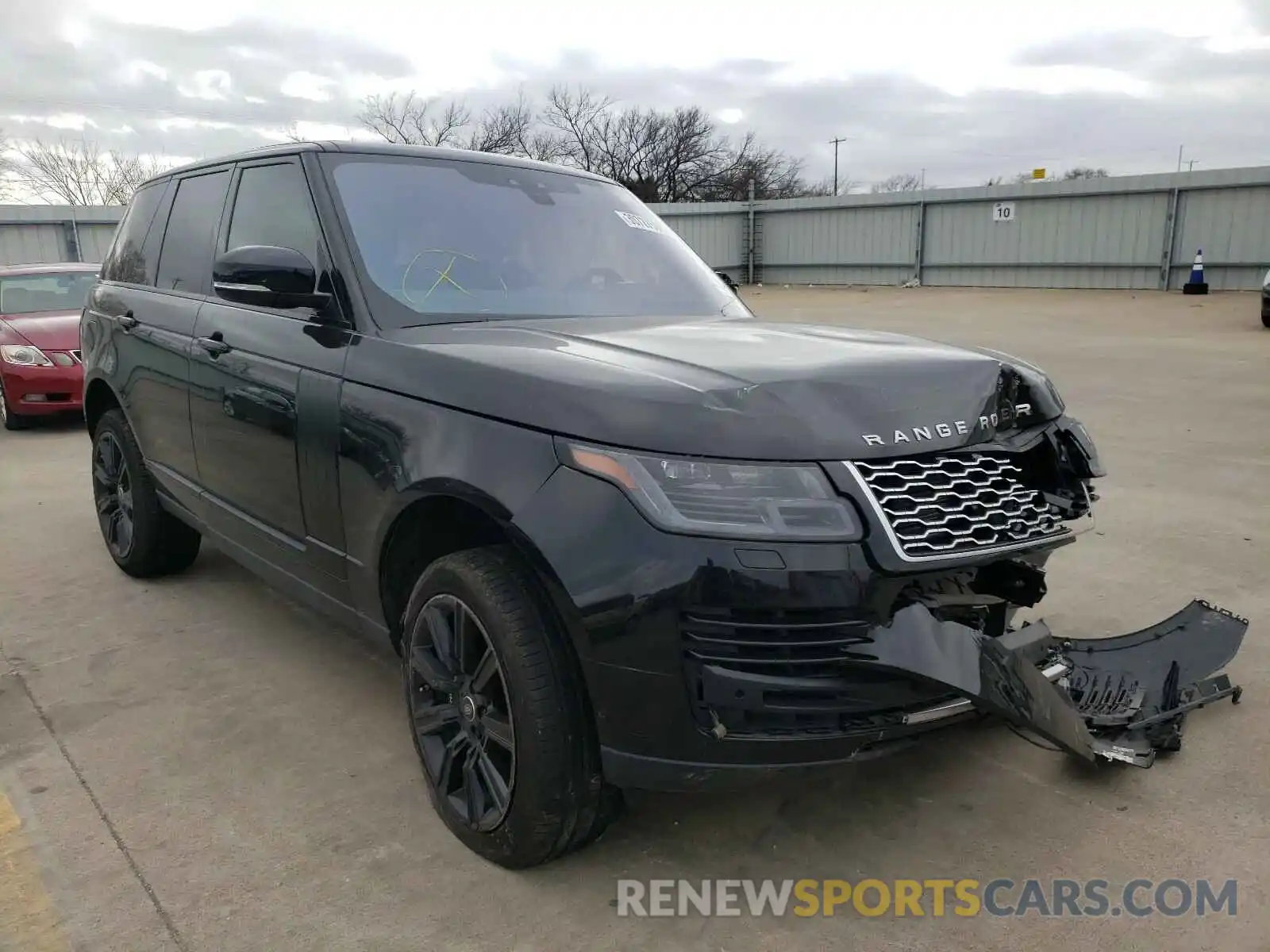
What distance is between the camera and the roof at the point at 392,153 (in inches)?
127

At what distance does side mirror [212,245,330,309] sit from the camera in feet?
9.03

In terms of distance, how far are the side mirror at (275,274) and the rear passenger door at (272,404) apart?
89 mm

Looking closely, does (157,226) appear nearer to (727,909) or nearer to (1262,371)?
(727,909)

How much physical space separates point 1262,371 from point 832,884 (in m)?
11.0

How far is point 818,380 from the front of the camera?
215cm

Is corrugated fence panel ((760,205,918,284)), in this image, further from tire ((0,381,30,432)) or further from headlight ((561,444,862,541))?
headlight ((561,444,862,541))

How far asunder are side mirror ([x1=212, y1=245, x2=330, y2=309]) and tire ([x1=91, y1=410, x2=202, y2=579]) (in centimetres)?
190

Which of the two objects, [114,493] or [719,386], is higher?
[719,386]

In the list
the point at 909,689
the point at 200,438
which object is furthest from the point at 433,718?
the point at 200,438

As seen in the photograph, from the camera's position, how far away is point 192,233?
13.1ft

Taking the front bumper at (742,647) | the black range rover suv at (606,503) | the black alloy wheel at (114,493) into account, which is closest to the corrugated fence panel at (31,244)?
the black alloy wheel at (114,493)

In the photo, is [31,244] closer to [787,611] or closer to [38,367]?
[38,367]

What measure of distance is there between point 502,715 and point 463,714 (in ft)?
0.62

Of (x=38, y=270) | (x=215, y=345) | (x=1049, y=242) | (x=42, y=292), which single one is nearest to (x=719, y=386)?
(x=215, y=345)
